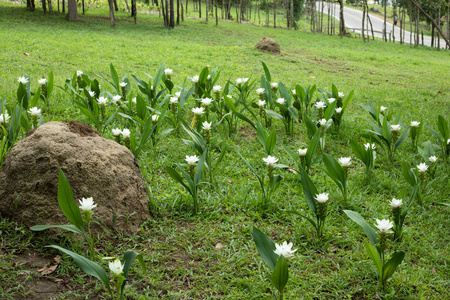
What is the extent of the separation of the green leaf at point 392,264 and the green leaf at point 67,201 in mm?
1714

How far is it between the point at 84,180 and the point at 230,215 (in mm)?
1141

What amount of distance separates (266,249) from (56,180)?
4.75 ft

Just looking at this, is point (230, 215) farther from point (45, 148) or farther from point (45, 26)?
point (45, 26)

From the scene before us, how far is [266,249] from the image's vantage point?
1829 millimetres

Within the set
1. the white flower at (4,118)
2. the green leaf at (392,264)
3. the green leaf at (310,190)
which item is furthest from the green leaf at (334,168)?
the white flower at (4,118)

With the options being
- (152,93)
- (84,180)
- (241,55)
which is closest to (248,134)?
(152,93)

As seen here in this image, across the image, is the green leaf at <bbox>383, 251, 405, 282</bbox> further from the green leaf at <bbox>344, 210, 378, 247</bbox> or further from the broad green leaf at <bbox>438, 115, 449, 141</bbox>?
the broad green leaf at <bbox>438, 115, 449, 141</bbox>

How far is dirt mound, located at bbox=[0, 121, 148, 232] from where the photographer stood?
229 centimetres

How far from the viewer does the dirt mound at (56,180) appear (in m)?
2.29

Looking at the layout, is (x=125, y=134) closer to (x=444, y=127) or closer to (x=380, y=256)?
(x=380, y=256)

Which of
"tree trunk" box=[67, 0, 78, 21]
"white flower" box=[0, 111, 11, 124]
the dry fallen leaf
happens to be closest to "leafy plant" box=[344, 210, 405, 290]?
the dry fallen leaf

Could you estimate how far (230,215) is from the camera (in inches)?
111

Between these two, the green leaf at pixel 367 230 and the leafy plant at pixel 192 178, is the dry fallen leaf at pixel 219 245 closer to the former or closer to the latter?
the leafy plant at pixel 192 178

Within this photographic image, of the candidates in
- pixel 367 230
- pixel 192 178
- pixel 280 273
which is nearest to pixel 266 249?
pixel 280 273
